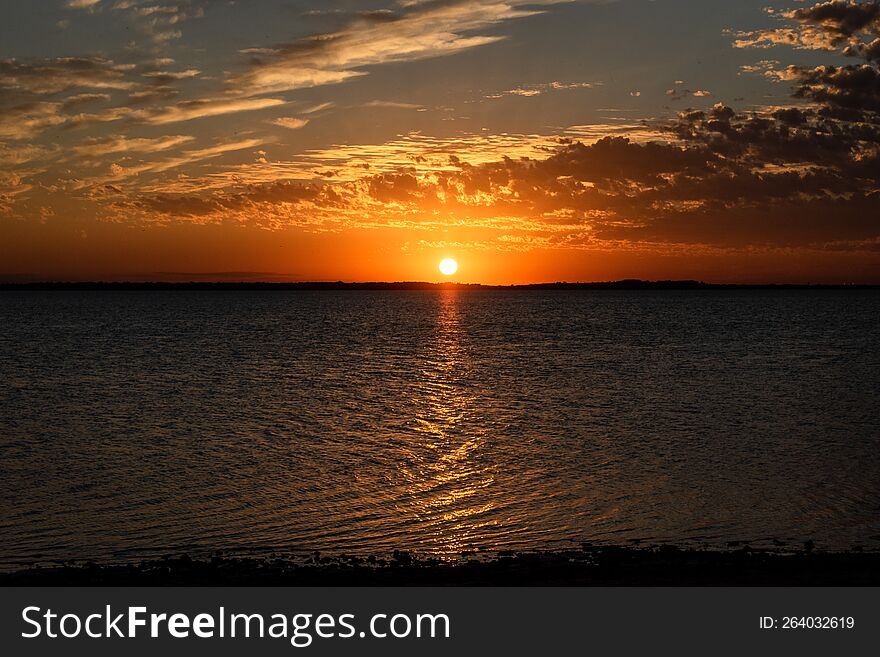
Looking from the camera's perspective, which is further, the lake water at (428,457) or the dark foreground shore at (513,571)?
the lake water at (428,457)

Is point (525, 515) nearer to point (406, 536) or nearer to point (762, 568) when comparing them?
point (406, 536)

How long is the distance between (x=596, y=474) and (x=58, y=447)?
64.7 ft

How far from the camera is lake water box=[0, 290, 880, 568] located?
19.8 m

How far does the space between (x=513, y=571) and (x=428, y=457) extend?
13561 millimetres

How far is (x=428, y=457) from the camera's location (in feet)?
96.5

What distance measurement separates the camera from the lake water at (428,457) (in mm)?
19812

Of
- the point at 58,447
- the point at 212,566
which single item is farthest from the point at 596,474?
the point at 58,447

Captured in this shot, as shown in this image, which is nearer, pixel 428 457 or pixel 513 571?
pixel 513 571

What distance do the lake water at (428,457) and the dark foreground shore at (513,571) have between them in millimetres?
1301

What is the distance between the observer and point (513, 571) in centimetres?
1597

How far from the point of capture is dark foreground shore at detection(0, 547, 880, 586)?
50.1 feet

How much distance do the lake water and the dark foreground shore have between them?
130 cm

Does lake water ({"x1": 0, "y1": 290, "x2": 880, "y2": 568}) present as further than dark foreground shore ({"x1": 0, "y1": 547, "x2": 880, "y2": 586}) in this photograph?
Yes

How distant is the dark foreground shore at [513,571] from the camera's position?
50.1ft
